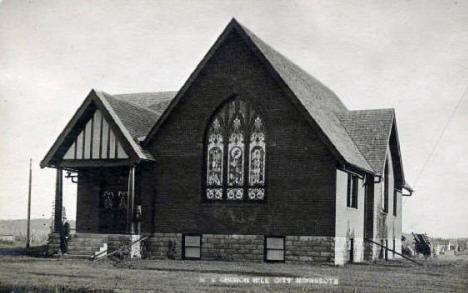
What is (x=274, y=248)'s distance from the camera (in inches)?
1075

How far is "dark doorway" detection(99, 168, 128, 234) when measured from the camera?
31.5 m

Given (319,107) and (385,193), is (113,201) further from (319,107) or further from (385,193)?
(385,193)

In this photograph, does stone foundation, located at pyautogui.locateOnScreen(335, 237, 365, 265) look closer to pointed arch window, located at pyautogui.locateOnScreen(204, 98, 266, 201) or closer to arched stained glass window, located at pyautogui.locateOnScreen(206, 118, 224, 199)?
pointed arch window, located at pyautogui.locateOnScreen(204, 98, 266, 201)

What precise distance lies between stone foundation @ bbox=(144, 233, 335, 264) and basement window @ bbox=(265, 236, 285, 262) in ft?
0.77

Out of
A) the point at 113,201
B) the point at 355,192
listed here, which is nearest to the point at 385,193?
the point at 355,192

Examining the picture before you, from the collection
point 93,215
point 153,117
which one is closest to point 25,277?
point 93,215

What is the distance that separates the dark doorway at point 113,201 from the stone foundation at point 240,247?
10.00 ft

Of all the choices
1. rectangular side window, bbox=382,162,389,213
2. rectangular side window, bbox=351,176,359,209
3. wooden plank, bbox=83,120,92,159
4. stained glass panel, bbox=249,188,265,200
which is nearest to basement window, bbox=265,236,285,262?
stained glass panel, bbox=249,188,265,200

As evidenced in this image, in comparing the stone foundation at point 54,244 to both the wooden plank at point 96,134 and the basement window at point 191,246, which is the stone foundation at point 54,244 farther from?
the basement window at point 191,246

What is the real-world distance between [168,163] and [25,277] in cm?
1132

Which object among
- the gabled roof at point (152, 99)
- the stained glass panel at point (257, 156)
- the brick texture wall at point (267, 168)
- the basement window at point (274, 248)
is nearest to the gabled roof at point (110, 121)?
the brick texture wall at point (267, 168)

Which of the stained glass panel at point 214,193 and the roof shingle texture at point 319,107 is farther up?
the roof shingle texture at point 319,107

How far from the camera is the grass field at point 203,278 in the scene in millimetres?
16891

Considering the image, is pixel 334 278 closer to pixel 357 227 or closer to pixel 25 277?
pixel 25 277
